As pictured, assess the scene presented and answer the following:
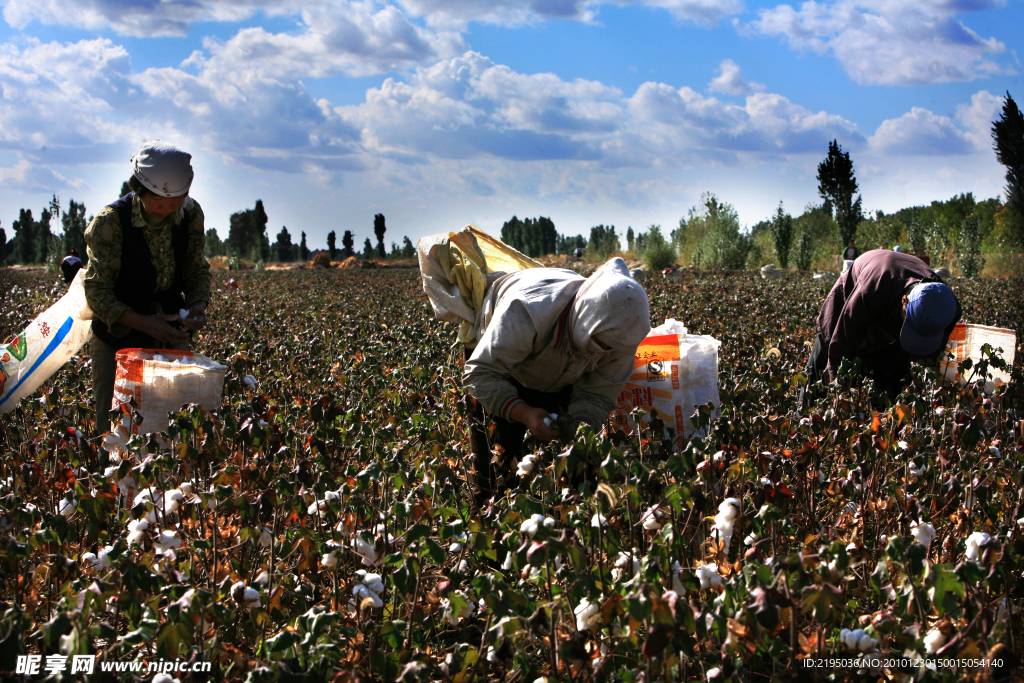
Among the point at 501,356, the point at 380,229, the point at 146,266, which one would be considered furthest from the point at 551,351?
the point at 380,229

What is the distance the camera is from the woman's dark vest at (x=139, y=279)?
9.71ft

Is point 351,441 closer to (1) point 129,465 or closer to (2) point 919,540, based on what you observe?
(1) point 129,465

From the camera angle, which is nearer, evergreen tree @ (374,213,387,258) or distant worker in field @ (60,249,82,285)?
distant worker in field @ (60,249,82,285)

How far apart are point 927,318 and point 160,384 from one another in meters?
3.32

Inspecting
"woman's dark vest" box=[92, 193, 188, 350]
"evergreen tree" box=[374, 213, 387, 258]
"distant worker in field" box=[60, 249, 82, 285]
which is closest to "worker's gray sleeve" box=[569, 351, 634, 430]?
"woman's dark vest" box=[92, 193, 188, 350]

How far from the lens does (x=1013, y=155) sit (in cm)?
2620

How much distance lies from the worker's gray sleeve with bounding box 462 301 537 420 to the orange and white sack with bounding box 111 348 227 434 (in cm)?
103

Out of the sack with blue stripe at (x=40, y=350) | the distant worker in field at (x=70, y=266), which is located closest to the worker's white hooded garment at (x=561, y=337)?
the sack with blue stripe at (x=40, y=350)

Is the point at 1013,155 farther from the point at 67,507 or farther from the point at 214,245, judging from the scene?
the point at 214,245

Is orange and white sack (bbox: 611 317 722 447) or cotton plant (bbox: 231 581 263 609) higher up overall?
orange and white sack (bbox: 611 317 722 447)

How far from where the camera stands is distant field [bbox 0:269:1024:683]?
1.40 m

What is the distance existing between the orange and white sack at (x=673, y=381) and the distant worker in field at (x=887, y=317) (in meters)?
1.01

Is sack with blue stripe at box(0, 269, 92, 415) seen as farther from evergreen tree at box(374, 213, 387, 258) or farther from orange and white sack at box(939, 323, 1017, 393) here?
evergreen tree at box(374, 213, 387, 258)

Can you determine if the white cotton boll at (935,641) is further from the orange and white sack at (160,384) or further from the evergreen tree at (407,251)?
the evergreen tree at (407,251)
